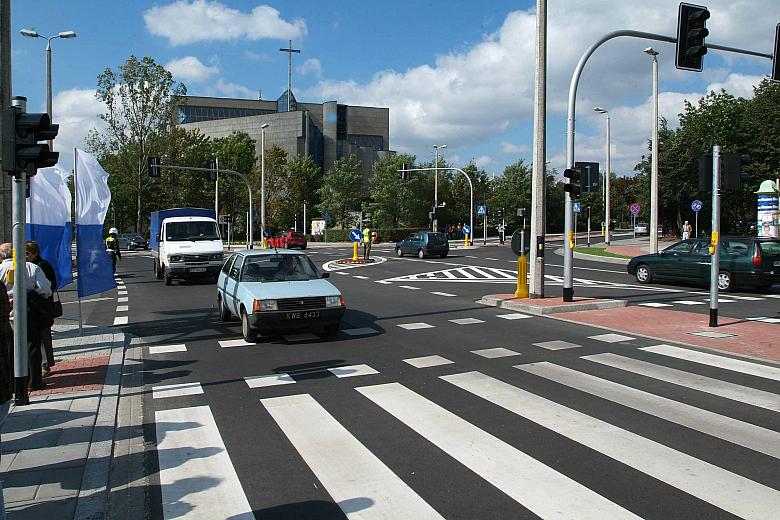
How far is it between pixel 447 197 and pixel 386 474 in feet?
237

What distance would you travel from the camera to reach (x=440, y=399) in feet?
22.9

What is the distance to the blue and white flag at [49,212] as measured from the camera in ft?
35.6

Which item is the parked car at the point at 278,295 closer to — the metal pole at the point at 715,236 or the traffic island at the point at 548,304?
the traffic island at the point at 548,304

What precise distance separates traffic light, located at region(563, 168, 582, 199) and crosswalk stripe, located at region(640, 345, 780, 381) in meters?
5.66

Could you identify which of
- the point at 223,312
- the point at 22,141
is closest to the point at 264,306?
the point at 223,312

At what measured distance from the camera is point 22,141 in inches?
250

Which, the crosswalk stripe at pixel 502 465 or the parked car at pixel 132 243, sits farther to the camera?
the parked car at pixel 132 243

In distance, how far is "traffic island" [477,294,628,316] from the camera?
1394 centimetres

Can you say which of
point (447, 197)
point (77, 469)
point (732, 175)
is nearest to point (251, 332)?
point (77, 469)

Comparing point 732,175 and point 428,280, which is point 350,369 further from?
point 428,280

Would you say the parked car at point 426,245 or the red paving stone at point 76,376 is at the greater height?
the parked car at point 426,245

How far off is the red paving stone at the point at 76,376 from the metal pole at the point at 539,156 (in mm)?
9850

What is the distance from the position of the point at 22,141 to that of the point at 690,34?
11444mm

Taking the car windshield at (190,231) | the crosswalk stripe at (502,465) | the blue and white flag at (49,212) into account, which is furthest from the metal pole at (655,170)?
the crosswalk stripe at (502,465)
